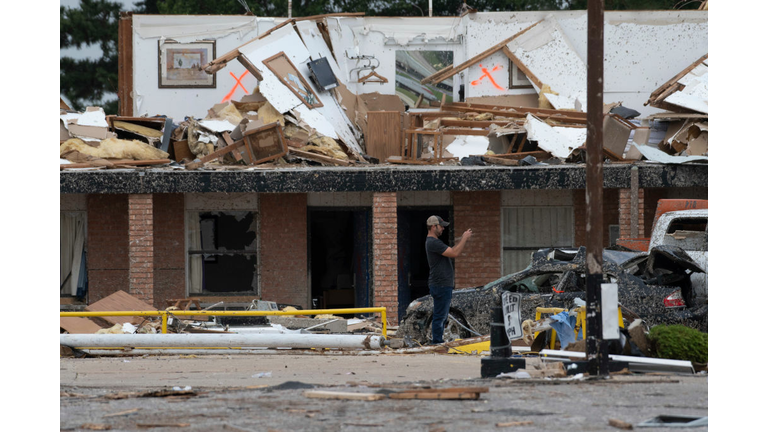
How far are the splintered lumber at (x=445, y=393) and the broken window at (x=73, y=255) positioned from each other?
1239 centimetres

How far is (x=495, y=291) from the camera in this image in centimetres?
1278

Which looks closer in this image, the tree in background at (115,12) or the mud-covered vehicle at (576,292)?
the mud-covered vehicle at (576,292)

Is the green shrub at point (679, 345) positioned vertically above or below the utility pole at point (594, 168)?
below

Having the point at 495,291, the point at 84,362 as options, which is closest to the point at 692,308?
the point at 495,291

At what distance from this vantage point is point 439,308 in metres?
12.1

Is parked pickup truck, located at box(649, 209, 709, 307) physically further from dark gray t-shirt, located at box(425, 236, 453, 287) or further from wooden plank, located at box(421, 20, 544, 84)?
wooden plank, located at box(421, 20, 544, 84)

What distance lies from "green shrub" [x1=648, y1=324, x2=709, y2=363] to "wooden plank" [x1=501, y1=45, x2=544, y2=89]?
38.4 ft

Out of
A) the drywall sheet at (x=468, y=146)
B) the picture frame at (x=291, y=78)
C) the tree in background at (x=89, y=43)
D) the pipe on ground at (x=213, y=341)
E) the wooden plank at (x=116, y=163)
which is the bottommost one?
the pipe on ground at (x=213, y=341)

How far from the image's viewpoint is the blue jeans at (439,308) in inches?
476

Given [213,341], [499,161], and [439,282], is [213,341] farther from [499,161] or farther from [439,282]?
[499,161]

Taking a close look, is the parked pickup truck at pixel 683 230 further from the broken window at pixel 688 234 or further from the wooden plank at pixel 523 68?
the wooden plank at pixel 523 68

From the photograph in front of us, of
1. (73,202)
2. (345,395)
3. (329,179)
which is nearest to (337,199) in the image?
(329,179)

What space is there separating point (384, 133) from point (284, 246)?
9.99 ft

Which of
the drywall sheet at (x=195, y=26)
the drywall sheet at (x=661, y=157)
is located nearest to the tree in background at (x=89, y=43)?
the drywall sheet at (x=195, y=26)
